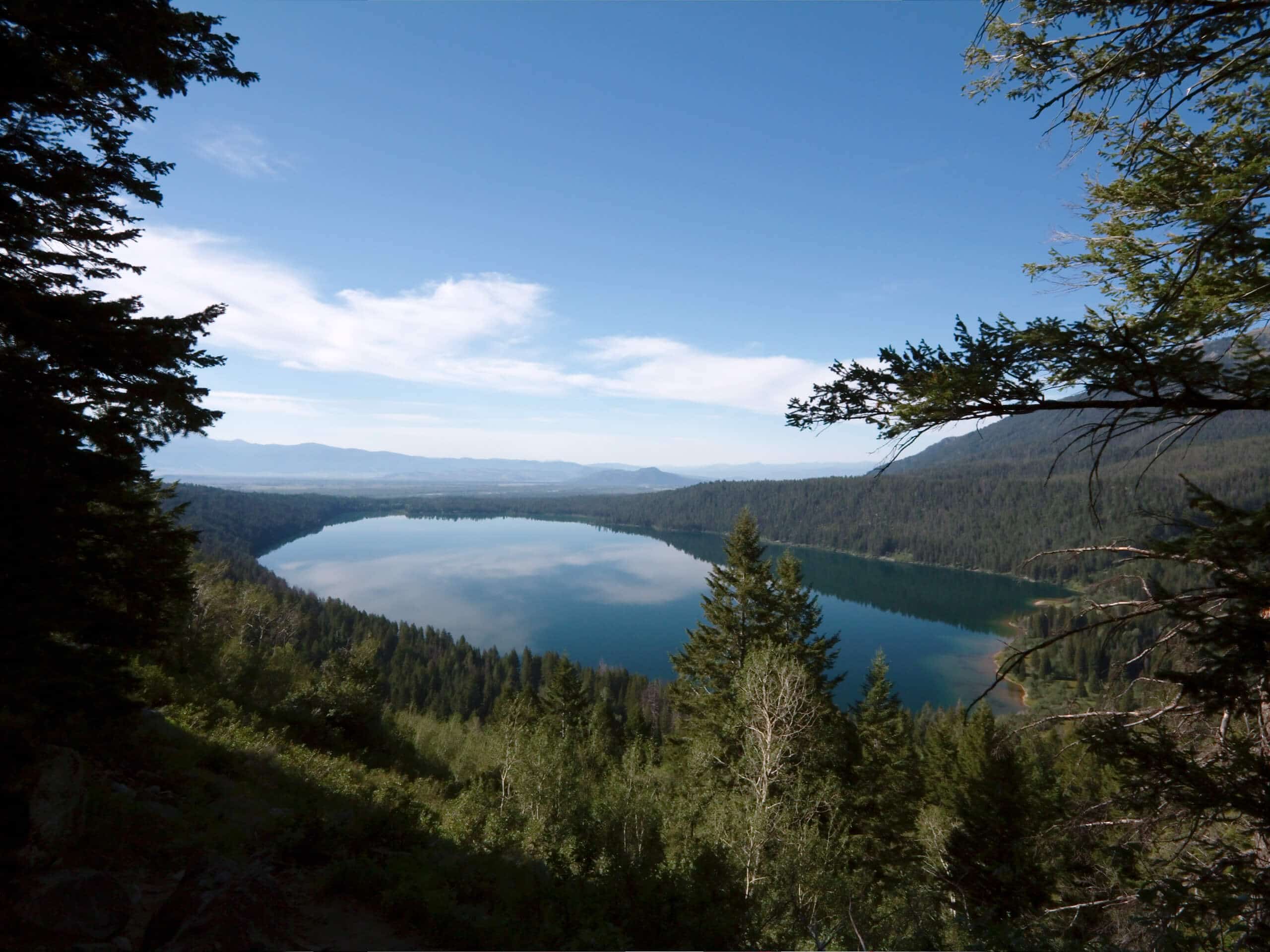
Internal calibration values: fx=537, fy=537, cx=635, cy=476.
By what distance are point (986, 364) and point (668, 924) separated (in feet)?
27.3

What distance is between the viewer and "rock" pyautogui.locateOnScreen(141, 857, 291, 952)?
456 centimetres

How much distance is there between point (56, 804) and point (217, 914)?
2471mm

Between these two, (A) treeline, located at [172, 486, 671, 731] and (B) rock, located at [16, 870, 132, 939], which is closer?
(B) rock, located at [16, 870, 132, 939]

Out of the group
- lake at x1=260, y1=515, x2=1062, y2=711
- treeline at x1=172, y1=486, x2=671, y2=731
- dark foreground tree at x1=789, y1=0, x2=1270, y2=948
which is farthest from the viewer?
lake at x1=260, y1=515, x2=1062, y2=711

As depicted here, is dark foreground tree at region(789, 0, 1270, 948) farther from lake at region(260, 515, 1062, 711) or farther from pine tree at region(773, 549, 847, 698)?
lake at region(260, 515, 1062, 711)

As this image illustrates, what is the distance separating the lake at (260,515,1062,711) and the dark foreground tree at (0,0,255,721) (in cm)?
4482

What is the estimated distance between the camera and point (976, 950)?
17.1 ft

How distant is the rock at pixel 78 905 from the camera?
4484mm

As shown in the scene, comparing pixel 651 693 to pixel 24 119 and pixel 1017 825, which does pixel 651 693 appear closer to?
pixel 1017 825

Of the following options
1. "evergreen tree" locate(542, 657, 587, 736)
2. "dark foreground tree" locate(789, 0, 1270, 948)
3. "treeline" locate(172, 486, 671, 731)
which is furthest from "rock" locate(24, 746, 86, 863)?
"treeline" locate(172, 486, 671, 731)

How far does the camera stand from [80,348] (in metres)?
5.68

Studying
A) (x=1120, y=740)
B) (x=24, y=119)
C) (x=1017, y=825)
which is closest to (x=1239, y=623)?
(x=1120, y=740)

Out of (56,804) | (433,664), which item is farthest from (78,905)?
(433,664)

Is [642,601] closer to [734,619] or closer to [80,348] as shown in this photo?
[734,619]
